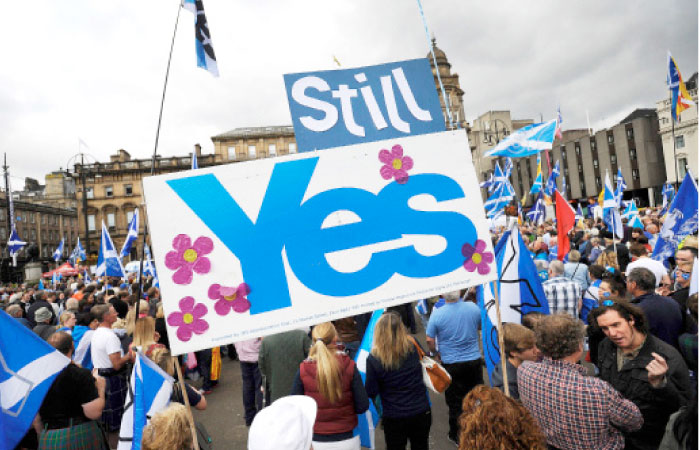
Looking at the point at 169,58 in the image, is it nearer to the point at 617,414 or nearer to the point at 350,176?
the point at 350,176

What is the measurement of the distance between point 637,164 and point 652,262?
49059mm

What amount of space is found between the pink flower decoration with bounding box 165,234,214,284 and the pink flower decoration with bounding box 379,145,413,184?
3.87 ft

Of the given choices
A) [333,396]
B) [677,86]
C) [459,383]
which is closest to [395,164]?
[333,396]

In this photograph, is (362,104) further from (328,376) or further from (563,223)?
(563,223)

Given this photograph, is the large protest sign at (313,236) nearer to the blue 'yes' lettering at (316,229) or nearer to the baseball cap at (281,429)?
the blue 'yes' lettering at (316,229)

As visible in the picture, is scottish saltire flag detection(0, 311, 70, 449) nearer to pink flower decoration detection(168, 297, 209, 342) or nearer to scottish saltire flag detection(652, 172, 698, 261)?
pink flower decoration detection(168, 297, 209, 342)

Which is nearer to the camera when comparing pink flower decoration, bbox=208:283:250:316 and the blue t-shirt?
pink flower decoration, bbox=208:283:250:316

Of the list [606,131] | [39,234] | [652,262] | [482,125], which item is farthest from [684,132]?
[39,234]

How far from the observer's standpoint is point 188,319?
2.32 m

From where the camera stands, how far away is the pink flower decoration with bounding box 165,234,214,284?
2.35 meters

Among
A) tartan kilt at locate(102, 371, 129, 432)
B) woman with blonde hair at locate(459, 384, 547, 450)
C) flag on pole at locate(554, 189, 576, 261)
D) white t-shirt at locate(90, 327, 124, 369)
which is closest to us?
woman with blonde hair at locate(459, 384, 547, 450)

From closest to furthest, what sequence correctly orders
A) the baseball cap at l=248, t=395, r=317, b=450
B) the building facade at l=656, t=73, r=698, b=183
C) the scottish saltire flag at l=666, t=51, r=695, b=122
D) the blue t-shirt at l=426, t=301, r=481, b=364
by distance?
1. the baseball cap at l=248, t=395, r=317, b=450
2. the blue t-shirt at l=426, t=301, r=481, b=364
3. the scottish saltire flag at l=666, t=51, r=695, b=122
4. the building facade at l=656, t=73, r=698, b=183

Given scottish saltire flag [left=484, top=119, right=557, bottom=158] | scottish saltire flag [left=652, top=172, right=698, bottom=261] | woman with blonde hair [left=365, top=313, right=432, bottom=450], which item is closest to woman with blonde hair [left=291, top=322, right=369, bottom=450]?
woman with blonde hair [left=365, top=313, right=432, bottom=450]

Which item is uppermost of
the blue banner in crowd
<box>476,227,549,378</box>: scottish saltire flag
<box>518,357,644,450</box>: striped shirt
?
the blue banner in crowd
